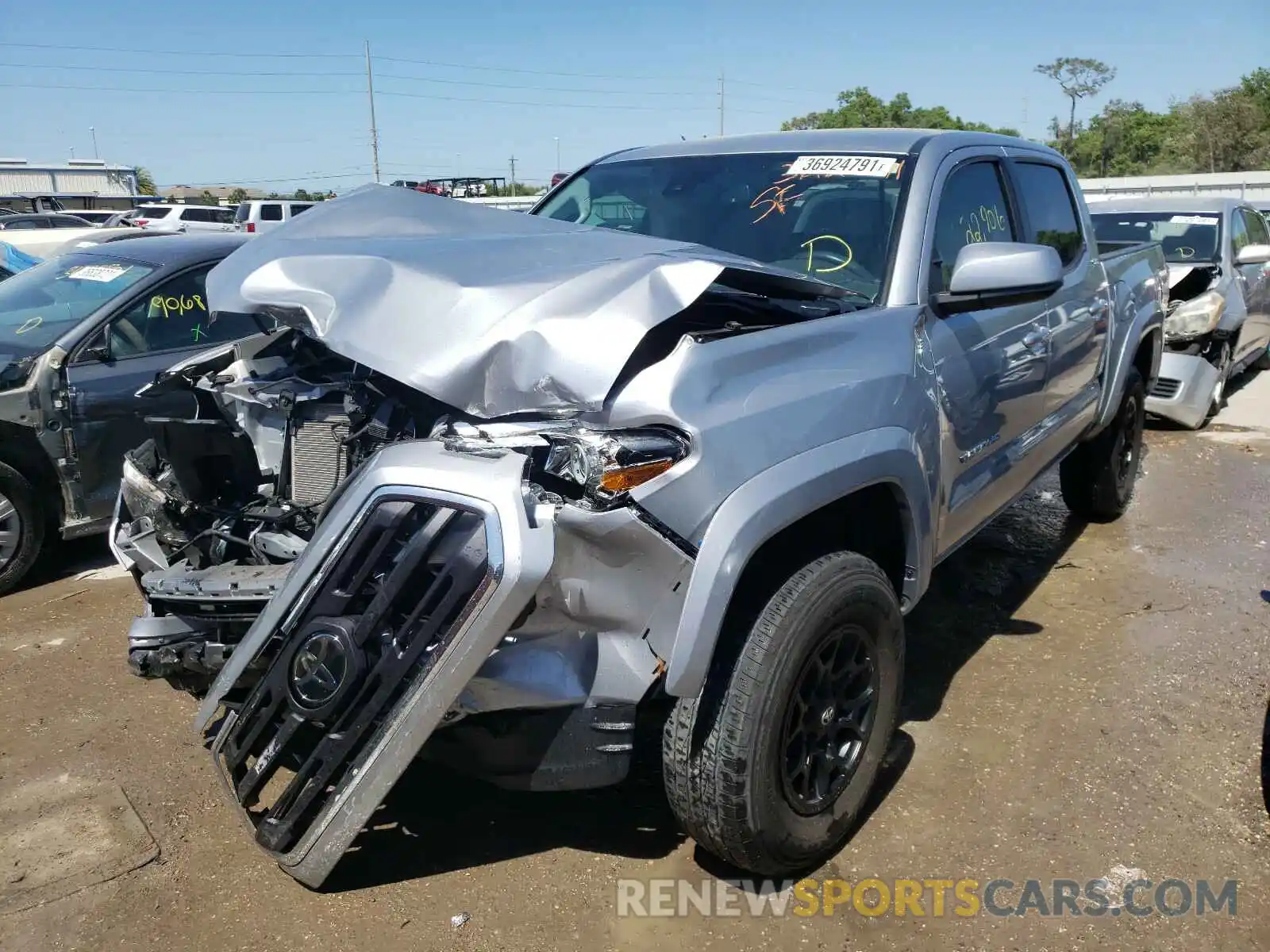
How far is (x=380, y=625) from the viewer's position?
2.23 metres

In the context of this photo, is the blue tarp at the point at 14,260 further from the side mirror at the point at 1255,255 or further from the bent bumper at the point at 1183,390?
→ the side mirror at the point at 1255,255

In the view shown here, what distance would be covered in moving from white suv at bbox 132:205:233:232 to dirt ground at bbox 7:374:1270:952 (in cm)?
2082

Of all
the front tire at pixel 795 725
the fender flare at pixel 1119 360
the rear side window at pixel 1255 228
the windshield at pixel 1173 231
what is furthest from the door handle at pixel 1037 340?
the rear side window at pixel 1255 228

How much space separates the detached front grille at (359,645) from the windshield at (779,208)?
165 centimetres

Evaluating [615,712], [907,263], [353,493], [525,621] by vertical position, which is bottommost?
[615,712]

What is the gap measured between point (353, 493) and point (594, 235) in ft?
3.74

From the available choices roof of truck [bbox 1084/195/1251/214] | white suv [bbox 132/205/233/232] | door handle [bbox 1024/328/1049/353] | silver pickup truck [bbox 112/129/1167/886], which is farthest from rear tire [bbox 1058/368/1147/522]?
white suv [bbox 132/205/233/232]

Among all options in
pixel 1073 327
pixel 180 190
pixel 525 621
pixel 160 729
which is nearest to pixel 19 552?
pixel 160 729

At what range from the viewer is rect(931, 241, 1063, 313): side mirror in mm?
3033

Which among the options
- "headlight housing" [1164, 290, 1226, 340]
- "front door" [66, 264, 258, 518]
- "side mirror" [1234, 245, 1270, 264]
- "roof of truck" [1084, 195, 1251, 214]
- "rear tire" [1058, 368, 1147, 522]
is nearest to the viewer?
"front door" [66, 264, 258, 518]

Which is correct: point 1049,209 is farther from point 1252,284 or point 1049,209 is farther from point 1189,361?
point 1252,284

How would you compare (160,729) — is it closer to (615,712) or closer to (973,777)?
(615,712)

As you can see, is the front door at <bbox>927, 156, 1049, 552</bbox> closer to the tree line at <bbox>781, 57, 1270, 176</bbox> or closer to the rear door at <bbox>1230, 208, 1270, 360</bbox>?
the rear door at <bbox>1230, 208, 1270, 360</bbox>

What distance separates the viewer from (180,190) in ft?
248
